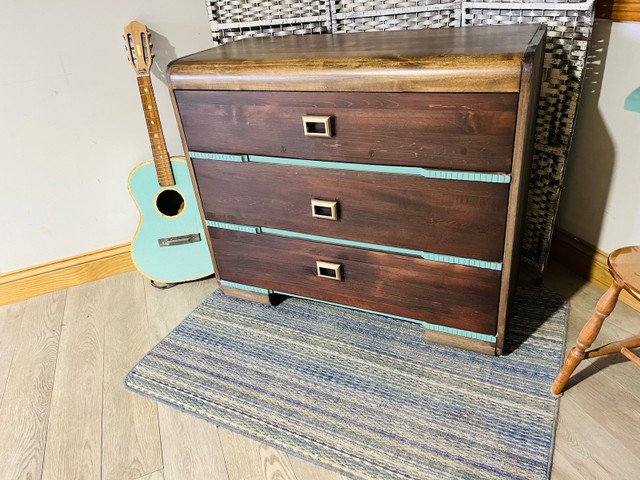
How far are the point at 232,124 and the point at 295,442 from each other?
0.82m

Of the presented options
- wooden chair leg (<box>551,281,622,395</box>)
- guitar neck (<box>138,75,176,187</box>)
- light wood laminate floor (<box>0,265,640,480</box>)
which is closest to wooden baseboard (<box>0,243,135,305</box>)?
light wood laminate floor (<box>0,265,640,480</box>)

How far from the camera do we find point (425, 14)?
4.79ft

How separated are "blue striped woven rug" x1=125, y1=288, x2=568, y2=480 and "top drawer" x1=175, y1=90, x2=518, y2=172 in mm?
553

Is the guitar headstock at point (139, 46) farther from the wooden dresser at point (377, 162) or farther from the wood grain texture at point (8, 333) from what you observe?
the wood grain texture at point (8, 333)

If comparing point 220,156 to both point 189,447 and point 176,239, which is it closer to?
point 176,239

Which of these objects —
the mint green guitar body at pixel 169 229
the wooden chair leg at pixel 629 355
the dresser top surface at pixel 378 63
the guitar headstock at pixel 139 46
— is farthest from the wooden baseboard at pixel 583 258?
the guitar headstock at pixel 139 46

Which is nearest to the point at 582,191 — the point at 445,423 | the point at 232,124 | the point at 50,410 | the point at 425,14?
the point at 425,14

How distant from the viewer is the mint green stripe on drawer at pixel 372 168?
1084 mm

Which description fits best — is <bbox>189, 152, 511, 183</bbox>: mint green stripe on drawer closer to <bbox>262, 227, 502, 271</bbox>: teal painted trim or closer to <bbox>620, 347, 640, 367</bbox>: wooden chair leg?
<bbox>262, 227, 502, 271</bbox>: teal painted trim

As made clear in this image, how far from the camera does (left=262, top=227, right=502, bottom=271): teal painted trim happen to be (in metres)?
1.19

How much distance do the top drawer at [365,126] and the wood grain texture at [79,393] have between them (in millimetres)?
742

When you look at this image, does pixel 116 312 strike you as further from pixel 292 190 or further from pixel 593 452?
pixel 593 452

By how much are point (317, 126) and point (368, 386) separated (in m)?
0.68

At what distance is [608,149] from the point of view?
1.44m
